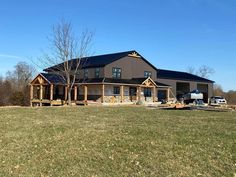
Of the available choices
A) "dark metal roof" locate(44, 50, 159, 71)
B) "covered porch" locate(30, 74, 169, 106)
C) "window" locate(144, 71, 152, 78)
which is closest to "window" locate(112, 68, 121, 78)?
"dark metal roof" locate(44, 50, 159, 71)

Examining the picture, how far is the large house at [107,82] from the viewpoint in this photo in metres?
44.5

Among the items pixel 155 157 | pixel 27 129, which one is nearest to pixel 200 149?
pixel 155 157

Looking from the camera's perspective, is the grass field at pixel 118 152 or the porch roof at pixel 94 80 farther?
the porch roof at pixel 94 80

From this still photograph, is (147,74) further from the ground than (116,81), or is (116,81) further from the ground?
(147,74)

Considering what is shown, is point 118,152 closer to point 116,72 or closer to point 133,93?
point 116,72

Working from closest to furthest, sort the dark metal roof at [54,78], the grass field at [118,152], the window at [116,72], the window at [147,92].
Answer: the grass field at [118,152]
the dark metal roof at [54,78]
the window at [116,72]
the window at [147,92]

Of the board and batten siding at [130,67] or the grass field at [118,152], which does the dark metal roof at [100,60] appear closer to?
the board and batten siding at [130,67]

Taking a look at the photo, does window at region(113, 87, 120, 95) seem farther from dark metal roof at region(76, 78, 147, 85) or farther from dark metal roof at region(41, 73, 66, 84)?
dark metal roof at region(41, 73, 66, 84)

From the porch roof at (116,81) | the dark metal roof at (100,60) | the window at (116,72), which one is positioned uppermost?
the dark metal roof at (100,60)

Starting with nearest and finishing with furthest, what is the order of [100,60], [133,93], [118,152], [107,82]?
[118,152] < [107,82] < [133,93] < [100,60]

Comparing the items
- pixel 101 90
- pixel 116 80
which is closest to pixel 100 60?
pixel 116 80

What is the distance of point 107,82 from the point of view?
42719mm

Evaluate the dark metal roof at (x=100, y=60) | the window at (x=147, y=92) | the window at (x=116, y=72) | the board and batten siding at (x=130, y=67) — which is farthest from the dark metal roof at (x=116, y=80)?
the window at (x=147, y=92)

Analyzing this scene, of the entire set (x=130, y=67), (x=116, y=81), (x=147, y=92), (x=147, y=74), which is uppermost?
(x=130, y=67)
